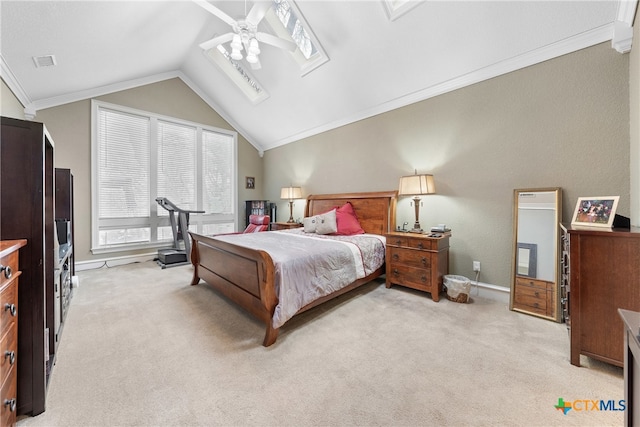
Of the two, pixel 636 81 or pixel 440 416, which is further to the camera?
pixel 636 81

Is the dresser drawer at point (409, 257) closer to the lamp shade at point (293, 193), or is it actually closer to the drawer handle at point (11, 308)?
the lamp shade at point (293, 193)

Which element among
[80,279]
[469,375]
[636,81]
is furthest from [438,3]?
[80,279]

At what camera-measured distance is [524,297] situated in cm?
251

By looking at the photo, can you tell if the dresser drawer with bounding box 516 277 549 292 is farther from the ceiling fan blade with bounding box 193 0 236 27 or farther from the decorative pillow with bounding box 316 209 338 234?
the ceiling fan blade with bounding box 193 0 236 27

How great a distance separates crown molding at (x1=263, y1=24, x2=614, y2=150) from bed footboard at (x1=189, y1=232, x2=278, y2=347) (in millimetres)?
3046

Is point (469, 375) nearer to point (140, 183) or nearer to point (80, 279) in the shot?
point (80, 279)

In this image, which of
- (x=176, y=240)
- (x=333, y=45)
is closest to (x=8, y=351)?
(x=176, y=240)

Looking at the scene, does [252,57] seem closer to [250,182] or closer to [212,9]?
[212,9]

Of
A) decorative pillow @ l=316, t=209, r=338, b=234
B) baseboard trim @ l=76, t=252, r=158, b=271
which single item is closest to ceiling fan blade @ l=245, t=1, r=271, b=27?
decorative pillow @ l=316, t=209, r=338, b=234

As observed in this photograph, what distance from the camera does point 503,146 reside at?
9.13 feet

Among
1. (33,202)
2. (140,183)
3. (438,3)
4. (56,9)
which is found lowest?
(33,202)

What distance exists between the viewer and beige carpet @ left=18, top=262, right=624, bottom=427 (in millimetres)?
1297

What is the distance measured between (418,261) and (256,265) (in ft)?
6.27

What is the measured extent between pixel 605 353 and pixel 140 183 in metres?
6.32
